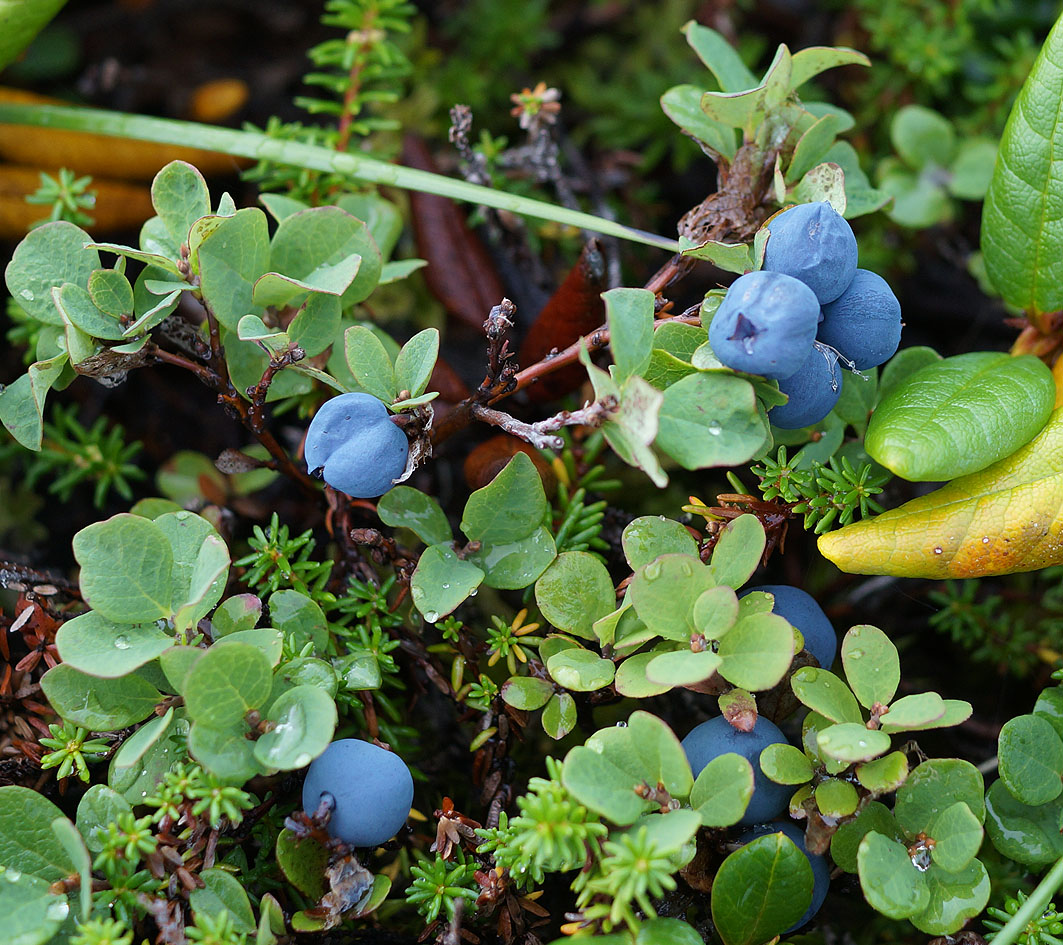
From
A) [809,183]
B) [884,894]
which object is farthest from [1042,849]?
[809,183]

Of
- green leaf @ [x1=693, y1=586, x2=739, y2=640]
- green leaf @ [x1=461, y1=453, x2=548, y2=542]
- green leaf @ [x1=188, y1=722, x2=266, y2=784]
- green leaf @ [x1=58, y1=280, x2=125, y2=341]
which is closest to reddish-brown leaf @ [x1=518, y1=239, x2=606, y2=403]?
green leaf @ [x1=461, y1=453, x2=548, y2=542]

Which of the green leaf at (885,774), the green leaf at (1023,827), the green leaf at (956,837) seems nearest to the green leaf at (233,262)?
the green leaf at (885,774)

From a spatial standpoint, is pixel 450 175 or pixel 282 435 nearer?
pixel 282 435

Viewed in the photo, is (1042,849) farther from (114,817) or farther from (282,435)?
(282,435)

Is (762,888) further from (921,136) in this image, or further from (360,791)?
(921,136)

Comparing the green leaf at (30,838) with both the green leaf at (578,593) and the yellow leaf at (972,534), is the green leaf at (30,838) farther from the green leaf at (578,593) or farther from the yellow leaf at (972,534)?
the yellow leaf at (972,534)

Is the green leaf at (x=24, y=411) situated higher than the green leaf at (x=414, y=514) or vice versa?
the green leaf at (x=24, y=411)
